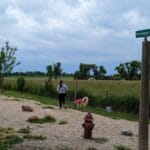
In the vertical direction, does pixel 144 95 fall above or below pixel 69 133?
above

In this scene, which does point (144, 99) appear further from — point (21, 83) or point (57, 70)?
point (21, 83)

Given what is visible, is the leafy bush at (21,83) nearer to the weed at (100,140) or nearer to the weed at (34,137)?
the weed at (100,140)

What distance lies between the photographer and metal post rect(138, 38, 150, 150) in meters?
11.5

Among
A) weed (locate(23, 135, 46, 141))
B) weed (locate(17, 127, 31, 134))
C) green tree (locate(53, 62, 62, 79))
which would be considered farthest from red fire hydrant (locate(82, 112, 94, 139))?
green tree (locate(53, 62, 62, 79))

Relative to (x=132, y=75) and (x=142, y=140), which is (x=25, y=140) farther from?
(x=132, y=75)

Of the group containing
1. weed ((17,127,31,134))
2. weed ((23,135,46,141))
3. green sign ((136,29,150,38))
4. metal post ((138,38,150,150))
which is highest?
green sign ((136,29,150,38))

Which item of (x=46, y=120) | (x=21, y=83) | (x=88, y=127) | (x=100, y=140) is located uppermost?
(x=21, y=83)

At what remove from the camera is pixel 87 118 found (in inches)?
643

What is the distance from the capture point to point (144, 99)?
1149 cm

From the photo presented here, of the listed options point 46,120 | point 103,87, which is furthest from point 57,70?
point 46,120

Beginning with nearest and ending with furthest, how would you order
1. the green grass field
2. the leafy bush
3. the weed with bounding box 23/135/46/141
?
the weed with bounding box 23/135/46/141, the green grass field, the leafy bush

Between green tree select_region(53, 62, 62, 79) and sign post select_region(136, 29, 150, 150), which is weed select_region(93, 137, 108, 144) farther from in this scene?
green tree select_region(53, 62, 62, 79)

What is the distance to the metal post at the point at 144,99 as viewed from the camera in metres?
11.5

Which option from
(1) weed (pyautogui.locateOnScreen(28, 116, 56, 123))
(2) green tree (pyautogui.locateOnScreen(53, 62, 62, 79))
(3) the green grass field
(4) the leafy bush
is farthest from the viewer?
(4) the leafy bush
